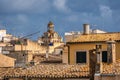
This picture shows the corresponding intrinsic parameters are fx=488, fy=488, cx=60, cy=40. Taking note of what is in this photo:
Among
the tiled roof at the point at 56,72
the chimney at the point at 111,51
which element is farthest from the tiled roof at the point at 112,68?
the tiled roof at the point at 56,72

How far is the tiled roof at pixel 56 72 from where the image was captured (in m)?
41.6

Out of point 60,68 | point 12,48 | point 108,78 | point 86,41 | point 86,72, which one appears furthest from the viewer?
point 12,48

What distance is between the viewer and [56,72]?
43156 mm

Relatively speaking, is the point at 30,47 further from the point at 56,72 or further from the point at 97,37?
the point at 56,72

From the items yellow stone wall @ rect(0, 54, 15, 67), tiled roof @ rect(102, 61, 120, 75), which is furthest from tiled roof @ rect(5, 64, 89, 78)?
yellow stone wall @ rect(0, 54, 15, 67)

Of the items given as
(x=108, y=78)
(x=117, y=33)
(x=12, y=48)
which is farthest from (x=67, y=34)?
(x=108, y=78)

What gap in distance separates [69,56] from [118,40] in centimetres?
530

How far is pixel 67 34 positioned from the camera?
80.4m

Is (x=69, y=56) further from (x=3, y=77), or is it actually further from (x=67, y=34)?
(x=67, y=34)

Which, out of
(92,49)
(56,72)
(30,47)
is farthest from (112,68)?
(30,47)

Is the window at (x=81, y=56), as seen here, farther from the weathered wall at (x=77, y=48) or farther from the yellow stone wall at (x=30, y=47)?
the yellow stone wall at (x=30, y=47)

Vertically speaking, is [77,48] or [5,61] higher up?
[77,48]

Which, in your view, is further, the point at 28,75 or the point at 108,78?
the point at 28,75

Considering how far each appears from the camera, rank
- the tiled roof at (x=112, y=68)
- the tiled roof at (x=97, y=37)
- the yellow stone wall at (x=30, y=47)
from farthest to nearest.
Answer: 1. the yellow stone wall at (x=30, y=47)
2. the tiled roof at (x=97, y=37)
3. the tiled roof at (x=112, y=68)
